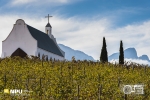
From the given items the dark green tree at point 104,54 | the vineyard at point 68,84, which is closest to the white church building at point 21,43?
the dark green tree at point 104,54

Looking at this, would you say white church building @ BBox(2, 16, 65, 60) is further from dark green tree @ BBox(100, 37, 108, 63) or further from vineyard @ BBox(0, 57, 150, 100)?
vineyard @ BBox(0, 57, 150, 100)

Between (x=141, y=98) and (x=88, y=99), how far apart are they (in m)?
3.25

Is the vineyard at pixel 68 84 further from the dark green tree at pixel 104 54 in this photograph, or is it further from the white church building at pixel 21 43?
the white church building at pixel 21 43

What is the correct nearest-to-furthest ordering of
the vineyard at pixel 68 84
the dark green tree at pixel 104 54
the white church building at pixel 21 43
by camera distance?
the vineyard at pixel 68 84
the dark green tree at pixel 104 54
the white church building at pixel 21 43

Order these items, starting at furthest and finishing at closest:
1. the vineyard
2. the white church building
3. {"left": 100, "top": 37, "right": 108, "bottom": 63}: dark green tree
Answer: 1. the white church building
2. {"left": 100, "top": 37, "right": 108, "bottom": 63}: dark green tree
3. the vineyard

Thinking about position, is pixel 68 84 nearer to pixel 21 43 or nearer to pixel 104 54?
pixel 104 54

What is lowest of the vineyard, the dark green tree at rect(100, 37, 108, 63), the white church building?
the vineyard

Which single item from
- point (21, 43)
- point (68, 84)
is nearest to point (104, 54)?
point (21, 43)

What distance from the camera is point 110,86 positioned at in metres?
23.4

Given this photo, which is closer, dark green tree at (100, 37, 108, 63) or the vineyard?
the vineyard

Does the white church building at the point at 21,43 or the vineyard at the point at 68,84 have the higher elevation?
the white church building at the point at 21,43

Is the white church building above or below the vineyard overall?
above

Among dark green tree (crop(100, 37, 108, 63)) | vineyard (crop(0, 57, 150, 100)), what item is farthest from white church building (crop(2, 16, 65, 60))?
vineyard (crop(0, 57, 150, 100))

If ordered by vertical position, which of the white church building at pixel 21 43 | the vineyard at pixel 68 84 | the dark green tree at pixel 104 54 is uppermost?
the white church building at pixel 21 43
